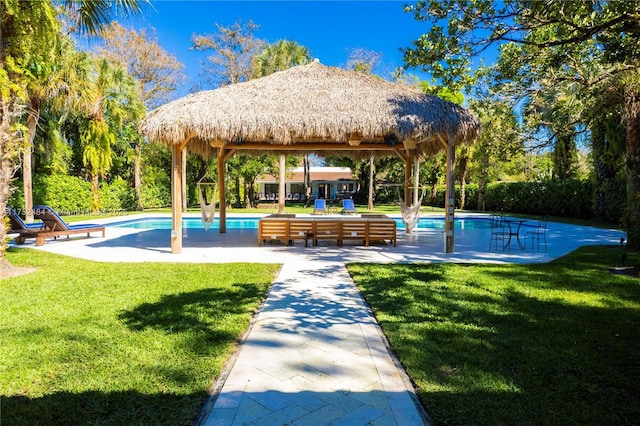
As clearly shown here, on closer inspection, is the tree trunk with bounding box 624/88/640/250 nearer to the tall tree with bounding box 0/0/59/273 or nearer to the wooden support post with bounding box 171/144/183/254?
the wooden support post with bounding box 171/144/183/254

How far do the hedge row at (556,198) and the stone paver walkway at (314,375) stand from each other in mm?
14110

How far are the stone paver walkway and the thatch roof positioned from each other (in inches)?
192

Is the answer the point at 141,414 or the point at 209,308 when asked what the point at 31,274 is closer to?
the point at 209,308

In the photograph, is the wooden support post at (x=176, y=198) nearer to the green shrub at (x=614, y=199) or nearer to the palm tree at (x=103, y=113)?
the palm tree at (x=103, y=113)

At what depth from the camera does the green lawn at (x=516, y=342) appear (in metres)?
2.46

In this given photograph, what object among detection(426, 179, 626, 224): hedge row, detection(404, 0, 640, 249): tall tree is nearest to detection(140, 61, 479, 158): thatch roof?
detection(404, 0, 640, 249): tall tree

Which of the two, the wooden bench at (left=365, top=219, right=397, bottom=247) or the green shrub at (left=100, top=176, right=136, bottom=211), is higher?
the green shrub at (left=100, top=176, right=136, bottom=211)

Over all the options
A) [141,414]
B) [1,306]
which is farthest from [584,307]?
[1,306]

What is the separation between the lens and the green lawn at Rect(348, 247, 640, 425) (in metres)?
2.46

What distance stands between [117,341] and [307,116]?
6283 millimetres

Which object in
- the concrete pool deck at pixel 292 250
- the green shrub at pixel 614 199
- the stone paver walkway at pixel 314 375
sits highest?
the green shrub at pixel 614 199

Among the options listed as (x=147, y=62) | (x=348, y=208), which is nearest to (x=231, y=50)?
(x=147, y=62)

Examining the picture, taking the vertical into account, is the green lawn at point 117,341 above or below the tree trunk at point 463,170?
below

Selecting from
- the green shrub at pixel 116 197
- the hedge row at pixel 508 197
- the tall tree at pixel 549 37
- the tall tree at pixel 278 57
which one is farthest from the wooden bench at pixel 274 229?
the tall tree at pixel 278 57
